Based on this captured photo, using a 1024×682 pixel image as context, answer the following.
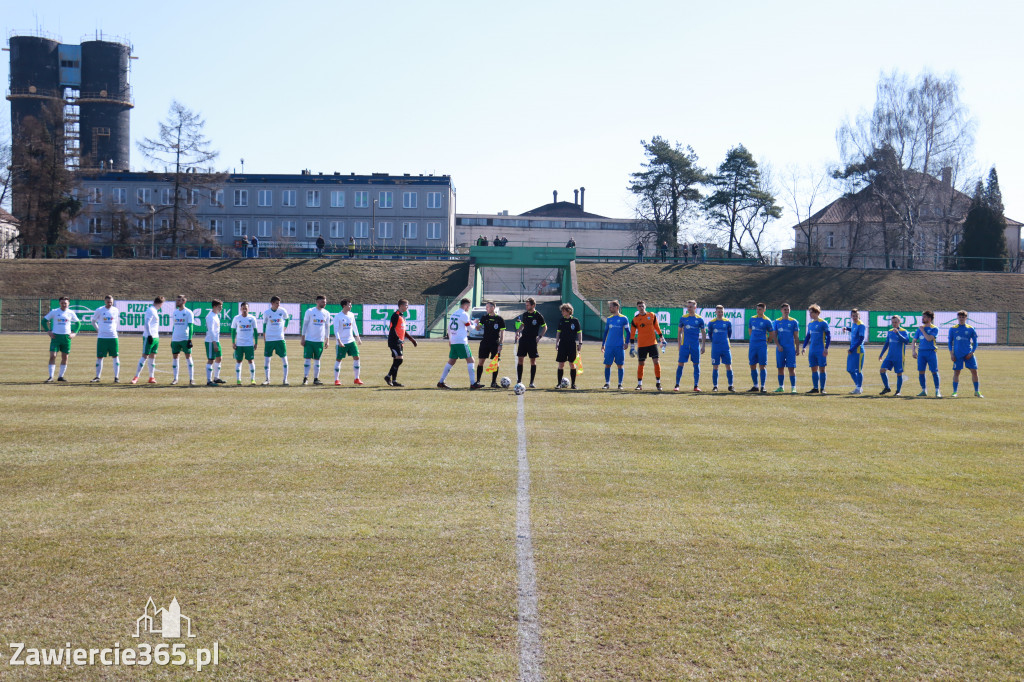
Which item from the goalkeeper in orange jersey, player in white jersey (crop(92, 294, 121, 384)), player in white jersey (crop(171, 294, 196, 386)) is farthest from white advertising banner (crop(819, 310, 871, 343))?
player in white jersey (crop(92, 294, 121, 384))

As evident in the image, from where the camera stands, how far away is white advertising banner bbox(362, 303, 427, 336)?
45.6 m

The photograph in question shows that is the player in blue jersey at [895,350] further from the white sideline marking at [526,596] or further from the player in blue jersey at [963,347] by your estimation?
the white sideline marking at [526,596]

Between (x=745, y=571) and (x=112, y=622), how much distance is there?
434 cm

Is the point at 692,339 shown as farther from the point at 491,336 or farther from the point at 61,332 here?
the point at 61,332

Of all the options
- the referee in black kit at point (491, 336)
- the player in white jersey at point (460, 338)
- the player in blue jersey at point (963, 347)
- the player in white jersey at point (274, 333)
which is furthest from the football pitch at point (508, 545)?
the player in blue jersey at point (963, 347)

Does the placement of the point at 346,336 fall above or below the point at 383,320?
below

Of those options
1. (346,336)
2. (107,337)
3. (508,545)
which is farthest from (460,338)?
(508,545)

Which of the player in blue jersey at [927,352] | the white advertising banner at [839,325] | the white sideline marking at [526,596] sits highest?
the white advertising banner at [839,325]

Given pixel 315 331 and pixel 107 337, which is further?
pixel 107 337

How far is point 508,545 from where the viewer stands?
6367mm

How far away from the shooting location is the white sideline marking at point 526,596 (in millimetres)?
4363

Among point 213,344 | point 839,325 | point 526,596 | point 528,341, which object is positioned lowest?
point 526,596

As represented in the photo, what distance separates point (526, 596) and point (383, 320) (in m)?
41.3

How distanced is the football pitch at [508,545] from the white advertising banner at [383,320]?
32500 millimetres
